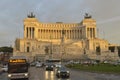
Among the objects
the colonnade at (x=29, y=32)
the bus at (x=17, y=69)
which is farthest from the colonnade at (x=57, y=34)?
the bus at (x=17, y=69)

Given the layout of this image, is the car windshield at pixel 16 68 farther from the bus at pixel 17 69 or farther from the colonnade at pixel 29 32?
the colonnade at pixel 29 32

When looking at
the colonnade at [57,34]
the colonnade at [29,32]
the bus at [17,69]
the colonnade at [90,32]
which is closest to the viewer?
the bus at [17,69]

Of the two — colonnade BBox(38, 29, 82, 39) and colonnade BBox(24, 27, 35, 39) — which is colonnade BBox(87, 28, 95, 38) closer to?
colonnade BBox(38, 29, 82, 39)

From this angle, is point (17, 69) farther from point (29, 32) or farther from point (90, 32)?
point (90, 32)

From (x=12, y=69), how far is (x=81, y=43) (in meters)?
124

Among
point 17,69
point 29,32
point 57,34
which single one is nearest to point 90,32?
point 57,34

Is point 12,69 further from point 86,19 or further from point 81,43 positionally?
point 86,19

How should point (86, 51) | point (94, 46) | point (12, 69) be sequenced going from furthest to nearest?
1. point (94, 46)
2. point (86, 51)
3. point (12, 69)

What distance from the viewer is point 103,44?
153 m

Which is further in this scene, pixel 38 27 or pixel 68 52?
pixel 38 27

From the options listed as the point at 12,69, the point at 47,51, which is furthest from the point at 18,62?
the point at 47,51

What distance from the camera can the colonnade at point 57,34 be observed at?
171 m

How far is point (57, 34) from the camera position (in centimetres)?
17288

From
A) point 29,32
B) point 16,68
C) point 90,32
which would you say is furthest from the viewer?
point 90,32
